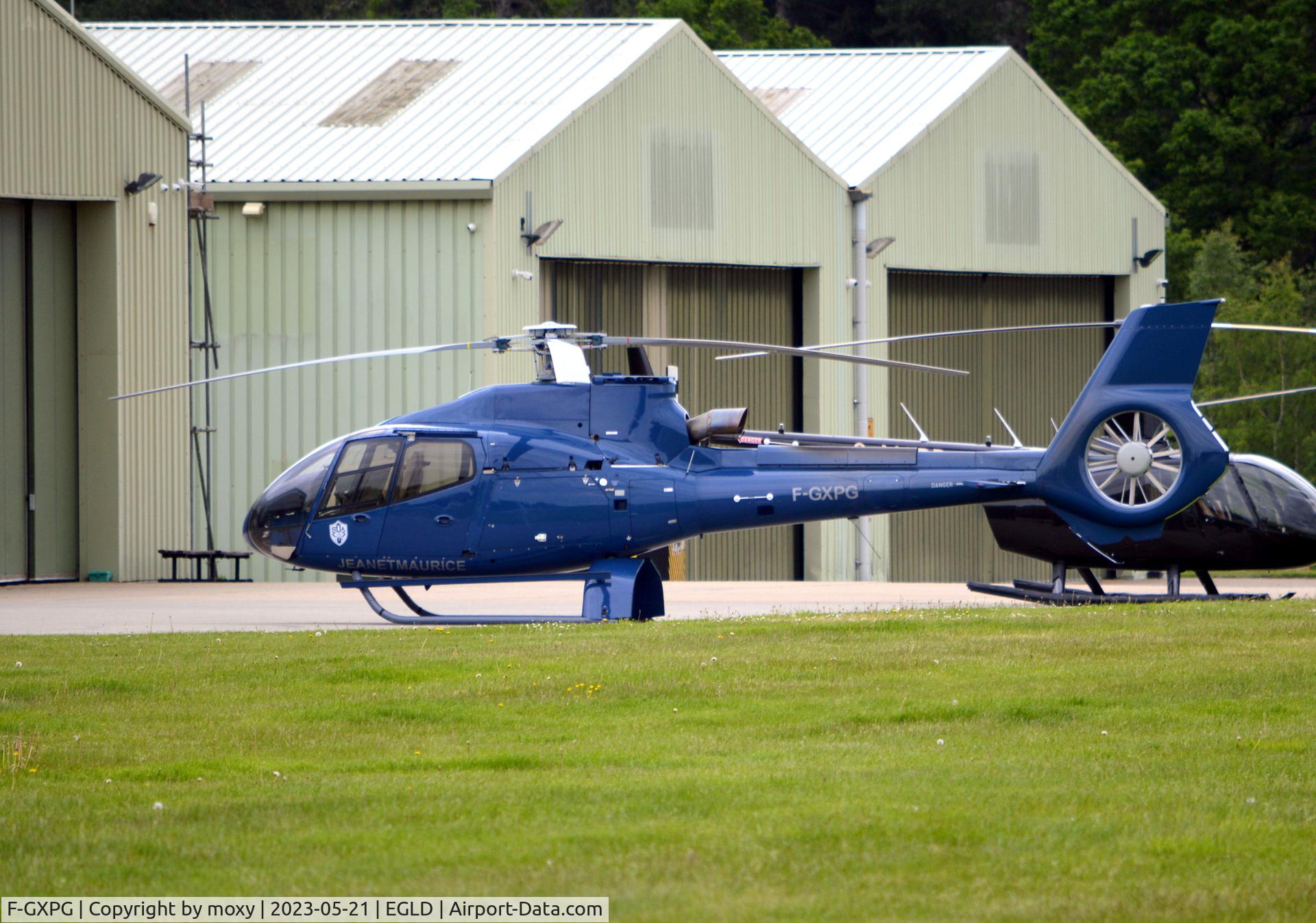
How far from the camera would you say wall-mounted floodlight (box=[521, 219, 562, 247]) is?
→ 1126 inches

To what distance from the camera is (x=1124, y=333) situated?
1666cm

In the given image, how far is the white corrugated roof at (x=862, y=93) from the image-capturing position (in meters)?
34.6

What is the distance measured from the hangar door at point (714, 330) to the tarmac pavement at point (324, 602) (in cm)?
579

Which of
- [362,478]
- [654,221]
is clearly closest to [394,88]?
[654,221]

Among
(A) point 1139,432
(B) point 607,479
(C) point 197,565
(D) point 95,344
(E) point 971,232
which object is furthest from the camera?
(E) point 971,232

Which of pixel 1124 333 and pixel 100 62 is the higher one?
pixel 100 62

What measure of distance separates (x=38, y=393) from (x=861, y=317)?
47.5 ft

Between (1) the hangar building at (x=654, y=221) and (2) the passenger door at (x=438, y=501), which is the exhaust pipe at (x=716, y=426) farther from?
(1) the hangar building at (x=654, y=221)

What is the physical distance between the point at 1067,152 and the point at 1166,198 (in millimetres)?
26650

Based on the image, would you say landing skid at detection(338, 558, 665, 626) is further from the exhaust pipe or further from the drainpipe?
the drainpipe

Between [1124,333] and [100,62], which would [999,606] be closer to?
[1124,333]

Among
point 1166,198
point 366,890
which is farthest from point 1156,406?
point 1166,198

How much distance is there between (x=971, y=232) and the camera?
116 feet

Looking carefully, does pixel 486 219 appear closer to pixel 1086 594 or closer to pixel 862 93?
pixel 1086 594
